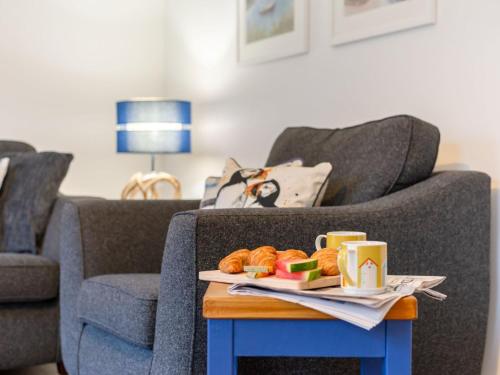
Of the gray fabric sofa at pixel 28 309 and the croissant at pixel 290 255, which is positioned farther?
the gray fabric sofa at pixel 28 309

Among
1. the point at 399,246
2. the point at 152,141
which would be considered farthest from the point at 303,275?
the point at 152,141

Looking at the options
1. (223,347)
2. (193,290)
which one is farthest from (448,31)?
(223,347)

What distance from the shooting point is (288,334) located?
4.53 feet

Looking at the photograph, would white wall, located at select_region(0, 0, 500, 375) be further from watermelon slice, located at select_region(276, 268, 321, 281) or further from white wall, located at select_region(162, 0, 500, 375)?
watermelon slice, located at select_region(276, 268, 321, 281)

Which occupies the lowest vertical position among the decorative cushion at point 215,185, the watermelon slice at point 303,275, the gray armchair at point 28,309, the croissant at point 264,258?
the gray armchair at point 28,309

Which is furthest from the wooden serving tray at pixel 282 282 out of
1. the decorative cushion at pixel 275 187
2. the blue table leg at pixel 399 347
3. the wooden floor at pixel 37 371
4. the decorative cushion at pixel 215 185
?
the wooden floor at pixel 37 371

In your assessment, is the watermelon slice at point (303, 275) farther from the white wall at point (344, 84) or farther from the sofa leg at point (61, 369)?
the sofa leg at point (61, 369)

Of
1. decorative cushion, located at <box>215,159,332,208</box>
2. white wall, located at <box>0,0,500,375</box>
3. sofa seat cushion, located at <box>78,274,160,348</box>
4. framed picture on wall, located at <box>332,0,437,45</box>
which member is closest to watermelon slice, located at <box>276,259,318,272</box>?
sofa seat cushion, located at <box>78,274,160,348</box>

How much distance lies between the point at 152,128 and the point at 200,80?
51 centimetres

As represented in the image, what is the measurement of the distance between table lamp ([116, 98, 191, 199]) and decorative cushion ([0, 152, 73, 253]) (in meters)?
0.59

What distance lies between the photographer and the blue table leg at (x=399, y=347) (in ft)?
4.46

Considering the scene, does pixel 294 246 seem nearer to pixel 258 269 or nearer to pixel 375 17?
pixel 258 269

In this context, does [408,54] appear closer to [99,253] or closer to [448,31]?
[448,31]

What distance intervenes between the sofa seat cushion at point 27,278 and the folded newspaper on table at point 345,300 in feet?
4.90
